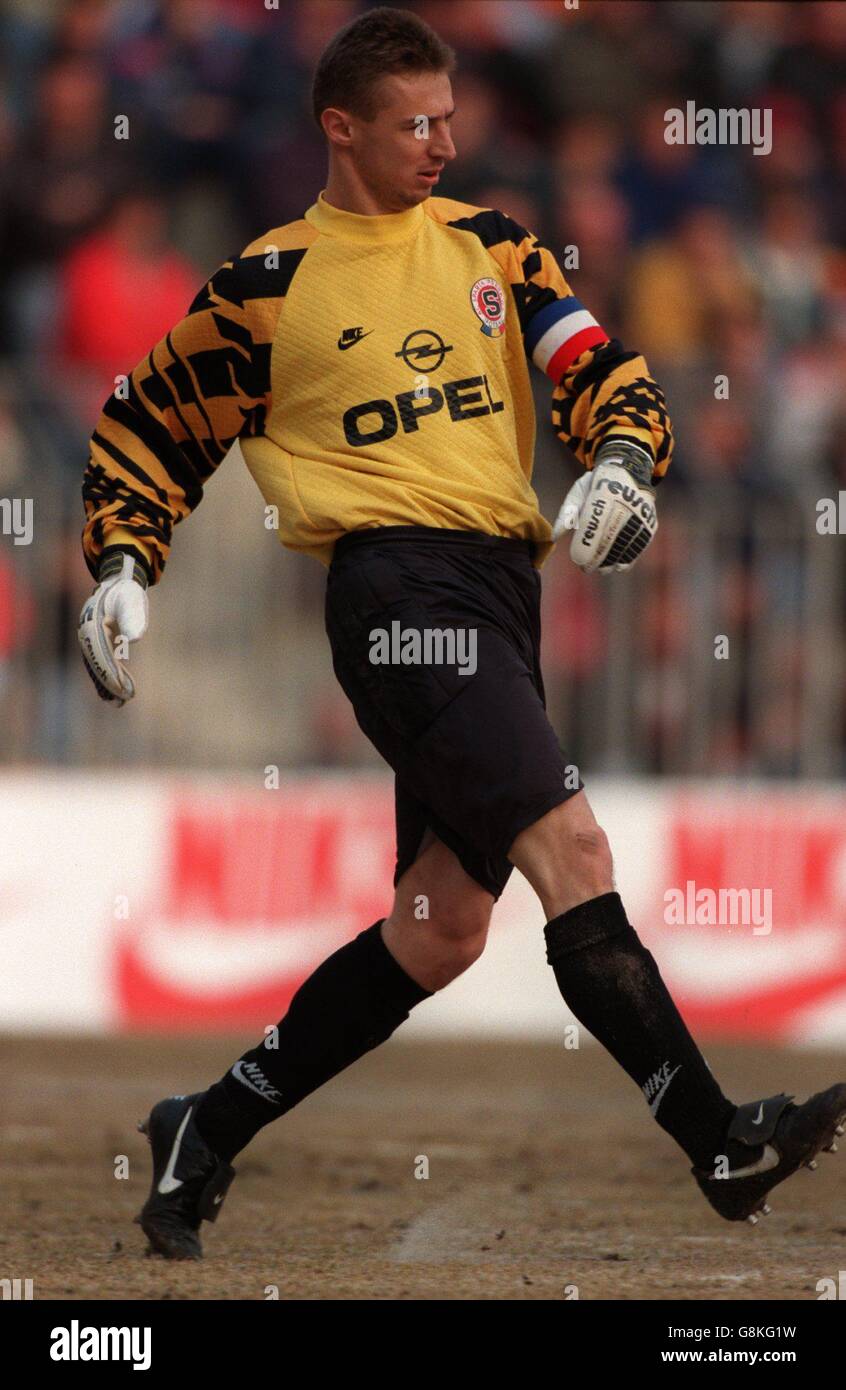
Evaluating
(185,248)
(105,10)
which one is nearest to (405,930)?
(185,248)

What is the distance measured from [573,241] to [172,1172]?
7.12m

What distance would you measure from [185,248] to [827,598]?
377 cm

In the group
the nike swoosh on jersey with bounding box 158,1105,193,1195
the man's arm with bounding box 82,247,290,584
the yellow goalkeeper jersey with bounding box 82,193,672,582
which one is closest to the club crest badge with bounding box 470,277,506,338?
the yellow goalkeeper jersey with bounding box 82,193,672,582

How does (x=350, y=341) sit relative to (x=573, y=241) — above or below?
below

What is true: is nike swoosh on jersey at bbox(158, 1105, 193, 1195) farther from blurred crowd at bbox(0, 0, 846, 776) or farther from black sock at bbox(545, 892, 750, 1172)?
blurred crowd at bbox(0, 0, 846, 776)

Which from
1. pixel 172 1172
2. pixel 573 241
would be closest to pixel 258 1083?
pixel 172 1172

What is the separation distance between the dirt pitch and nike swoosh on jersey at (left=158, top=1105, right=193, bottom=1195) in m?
0.16

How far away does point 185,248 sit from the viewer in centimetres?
1145

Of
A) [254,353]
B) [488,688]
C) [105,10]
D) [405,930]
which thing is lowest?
[405,930]

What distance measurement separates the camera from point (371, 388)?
4.80m

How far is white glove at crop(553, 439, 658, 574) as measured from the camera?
14.9 ft


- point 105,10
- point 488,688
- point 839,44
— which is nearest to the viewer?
point 488,688

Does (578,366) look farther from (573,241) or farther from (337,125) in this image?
(573,241)
